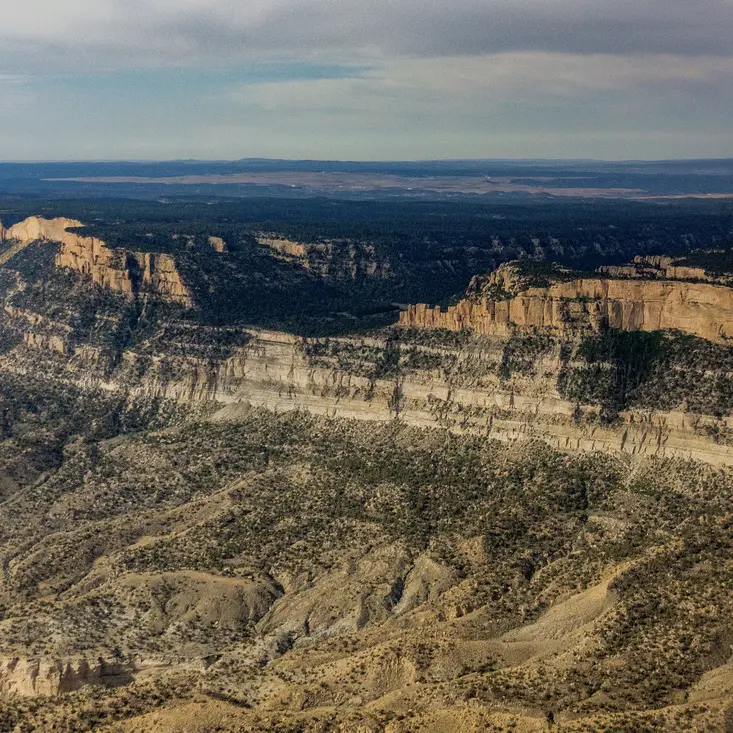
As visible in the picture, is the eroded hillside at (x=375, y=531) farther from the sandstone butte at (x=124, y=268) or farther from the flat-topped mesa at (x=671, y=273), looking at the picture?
the sandstone butte at (x=124, y=268)

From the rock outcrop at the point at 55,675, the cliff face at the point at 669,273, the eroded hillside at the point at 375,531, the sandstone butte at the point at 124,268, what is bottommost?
the rock outcrop at the point at 55,675

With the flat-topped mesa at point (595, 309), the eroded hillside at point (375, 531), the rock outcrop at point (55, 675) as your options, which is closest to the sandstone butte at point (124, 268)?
the eroded hillside at point (375, 531)

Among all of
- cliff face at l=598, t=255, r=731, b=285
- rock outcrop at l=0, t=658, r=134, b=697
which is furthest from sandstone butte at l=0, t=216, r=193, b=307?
rock outcrop at l=0, t=658, r=134, b=697

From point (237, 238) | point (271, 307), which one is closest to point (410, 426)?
point (271, 307)

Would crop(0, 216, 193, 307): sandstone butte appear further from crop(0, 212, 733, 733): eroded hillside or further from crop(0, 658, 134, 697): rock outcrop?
crop(0, 658, 134, 697): rock outcrop

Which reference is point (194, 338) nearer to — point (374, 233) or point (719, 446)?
point (719, 446)

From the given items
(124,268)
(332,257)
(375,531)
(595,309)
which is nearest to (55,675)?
(375,531)
